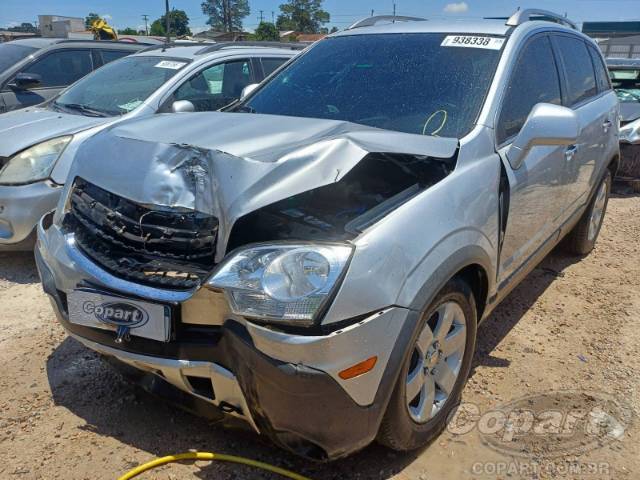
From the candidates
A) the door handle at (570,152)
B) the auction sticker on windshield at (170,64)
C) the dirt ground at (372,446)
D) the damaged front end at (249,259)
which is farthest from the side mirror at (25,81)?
the door handle at (570,152)

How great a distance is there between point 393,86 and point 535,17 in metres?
1.30

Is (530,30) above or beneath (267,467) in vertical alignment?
above

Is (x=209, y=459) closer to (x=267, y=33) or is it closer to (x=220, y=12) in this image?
(x=267, y=33)

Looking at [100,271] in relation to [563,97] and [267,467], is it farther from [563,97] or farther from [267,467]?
[563,97]

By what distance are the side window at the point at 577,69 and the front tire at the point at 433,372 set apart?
2.02 meters

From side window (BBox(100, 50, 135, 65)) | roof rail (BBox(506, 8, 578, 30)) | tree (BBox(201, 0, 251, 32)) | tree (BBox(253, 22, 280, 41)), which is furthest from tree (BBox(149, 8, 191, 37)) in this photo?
roof rail (BBox(506, 8, 578, 30))

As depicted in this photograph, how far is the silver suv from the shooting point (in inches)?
71.9

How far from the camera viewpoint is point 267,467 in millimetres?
2211

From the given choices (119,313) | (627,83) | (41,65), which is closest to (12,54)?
(41,65)

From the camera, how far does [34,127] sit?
14.6ft

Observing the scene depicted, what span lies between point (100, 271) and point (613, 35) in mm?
29184

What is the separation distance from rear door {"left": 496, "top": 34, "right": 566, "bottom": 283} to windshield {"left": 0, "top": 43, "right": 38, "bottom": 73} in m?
6.10

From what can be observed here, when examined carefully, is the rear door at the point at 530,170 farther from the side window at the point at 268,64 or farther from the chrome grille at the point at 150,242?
the side window at the point at 268,64

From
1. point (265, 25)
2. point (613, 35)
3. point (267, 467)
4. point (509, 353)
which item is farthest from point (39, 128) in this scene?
point (265, 25)
